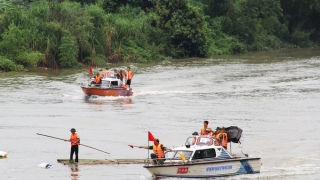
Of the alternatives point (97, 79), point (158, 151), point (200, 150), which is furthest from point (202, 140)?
point (97, 79)

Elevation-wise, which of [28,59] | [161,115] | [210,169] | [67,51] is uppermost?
[67,51]

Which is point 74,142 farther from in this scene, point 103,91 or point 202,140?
point 103,91

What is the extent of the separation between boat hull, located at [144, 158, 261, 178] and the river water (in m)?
0.32

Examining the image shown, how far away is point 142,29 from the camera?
65.1m

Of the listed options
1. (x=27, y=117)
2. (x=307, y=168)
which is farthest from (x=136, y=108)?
(x=307, y=168)

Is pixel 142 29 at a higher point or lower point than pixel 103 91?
higher

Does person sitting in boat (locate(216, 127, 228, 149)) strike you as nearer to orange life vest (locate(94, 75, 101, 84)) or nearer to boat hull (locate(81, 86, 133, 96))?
boat hull (locate(81, 86, 133, 96))

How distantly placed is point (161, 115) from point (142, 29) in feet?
99.2

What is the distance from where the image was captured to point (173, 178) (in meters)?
22.0

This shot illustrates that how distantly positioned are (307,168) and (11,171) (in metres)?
10.0

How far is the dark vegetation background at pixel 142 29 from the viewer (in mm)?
53781

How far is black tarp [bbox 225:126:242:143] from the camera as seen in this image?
79.3ft

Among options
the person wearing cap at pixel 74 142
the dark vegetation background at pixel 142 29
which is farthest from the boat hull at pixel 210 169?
the dark vegetation background at pixel 142 29

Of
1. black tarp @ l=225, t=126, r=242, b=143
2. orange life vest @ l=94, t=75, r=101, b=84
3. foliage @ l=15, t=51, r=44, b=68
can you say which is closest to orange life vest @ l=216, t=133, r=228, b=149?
black tarp @ l=225, t=126, r=242, b=143
